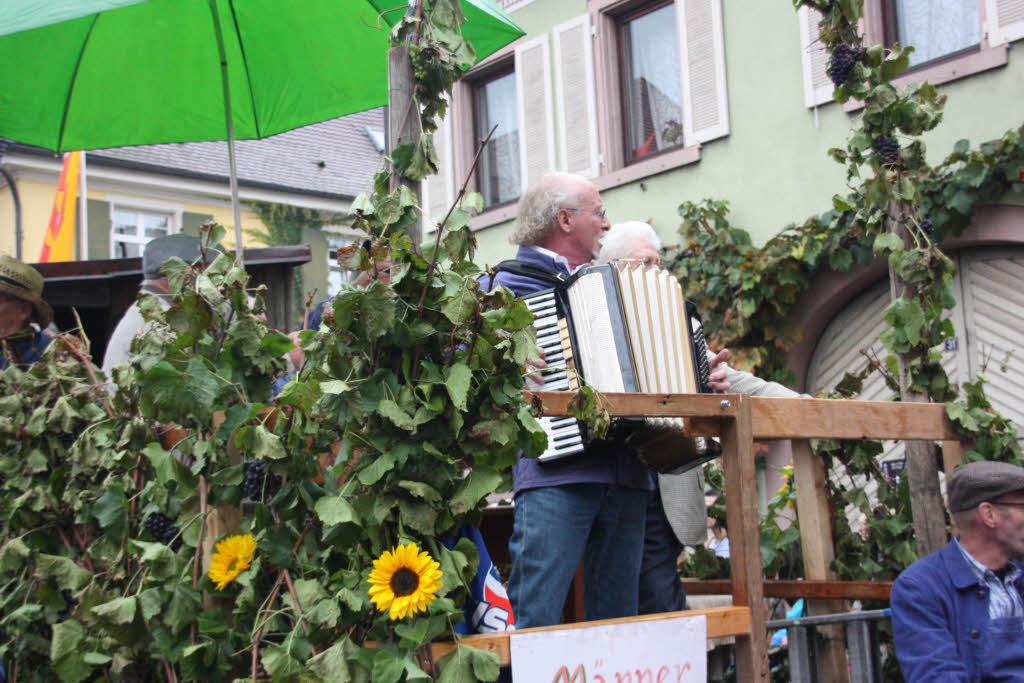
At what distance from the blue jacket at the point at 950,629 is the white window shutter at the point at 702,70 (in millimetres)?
6151

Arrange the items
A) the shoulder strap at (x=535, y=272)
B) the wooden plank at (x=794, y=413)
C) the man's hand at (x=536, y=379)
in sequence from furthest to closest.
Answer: the shoulder strap at (x=535, y=272), the man's hand at (x=536, y=379), the wooden plank at (x=794, y=413)

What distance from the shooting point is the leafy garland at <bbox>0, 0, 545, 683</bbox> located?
211 centimetres

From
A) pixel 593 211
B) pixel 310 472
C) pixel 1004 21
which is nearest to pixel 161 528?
pixel 310 472

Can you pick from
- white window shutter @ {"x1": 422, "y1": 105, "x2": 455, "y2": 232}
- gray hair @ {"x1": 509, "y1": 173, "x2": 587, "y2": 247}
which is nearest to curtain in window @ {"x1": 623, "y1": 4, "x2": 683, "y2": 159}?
white window shutter @ {"x1": 422, "y1": 105, "x2": 455, "y2": 232}

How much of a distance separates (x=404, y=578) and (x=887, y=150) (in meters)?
2.76

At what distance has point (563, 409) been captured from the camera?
2.58 meters

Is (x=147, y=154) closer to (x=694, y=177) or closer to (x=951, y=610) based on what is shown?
(x=694, y=177)

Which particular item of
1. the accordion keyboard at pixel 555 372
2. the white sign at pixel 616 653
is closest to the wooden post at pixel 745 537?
the white sign at pixel 616 653

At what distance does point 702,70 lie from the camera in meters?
9.16

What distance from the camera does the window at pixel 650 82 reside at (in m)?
9.73

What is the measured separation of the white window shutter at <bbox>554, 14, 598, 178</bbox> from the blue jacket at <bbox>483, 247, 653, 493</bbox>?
22.9 ft

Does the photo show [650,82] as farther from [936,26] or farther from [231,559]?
[231,559]

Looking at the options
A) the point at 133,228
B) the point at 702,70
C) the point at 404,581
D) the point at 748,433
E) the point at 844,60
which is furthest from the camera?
the point at 133,228

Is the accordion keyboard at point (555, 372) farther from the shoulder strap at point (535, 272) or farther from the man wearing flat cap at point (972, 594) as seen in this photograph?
the man wearing flat cap at point (972, 594)
